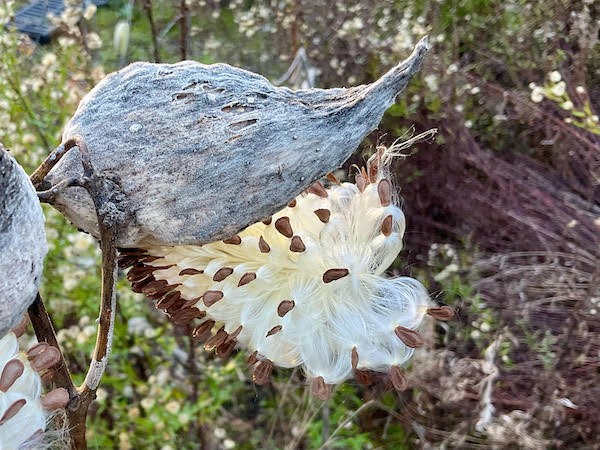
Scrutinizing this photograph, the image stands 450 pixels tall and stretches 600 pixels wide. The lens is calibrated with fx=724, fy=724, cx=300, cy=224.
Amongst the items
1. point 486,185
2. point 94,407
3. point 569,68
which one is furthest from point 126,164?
point 569,68

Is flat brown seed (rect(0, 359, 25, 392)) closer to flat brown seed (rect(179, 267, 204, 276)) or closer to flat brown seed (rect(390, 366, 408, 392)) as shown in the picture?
flat brown seed (rect(179, 267, 204, 276))

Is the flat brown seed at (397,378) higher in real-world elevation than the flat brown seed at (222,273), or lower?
lower

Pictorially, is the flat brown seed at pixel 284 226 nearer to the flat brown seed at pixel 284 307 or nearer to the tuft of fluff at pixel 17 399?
the flat brown seed at pixel 284 307

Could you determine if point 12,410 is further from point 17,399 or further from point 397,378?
point 397,378

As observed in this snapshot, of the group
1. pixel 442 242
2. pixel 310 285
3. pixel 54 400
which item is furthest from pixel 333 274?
pixel 442 242

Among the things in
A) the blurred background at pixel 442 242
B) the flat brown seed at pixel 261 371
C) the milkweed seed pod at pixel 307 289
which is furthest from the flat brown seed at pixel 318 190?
the blurred background at pixel 442 242
